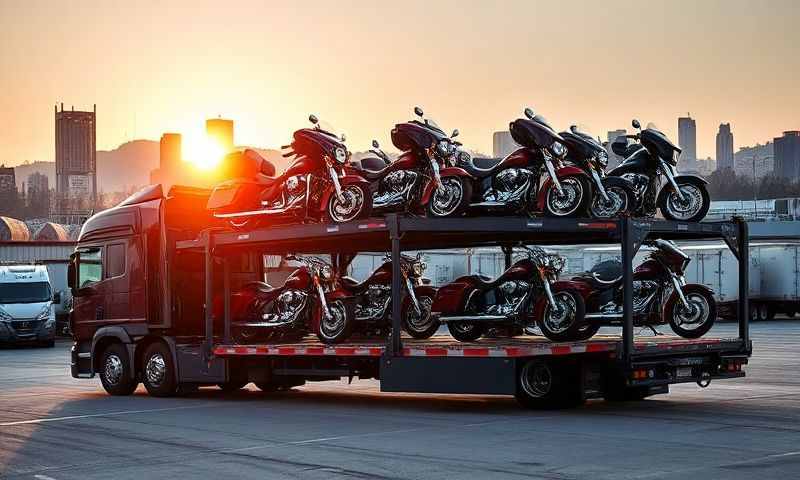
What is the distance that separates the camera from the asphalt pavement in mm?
11258

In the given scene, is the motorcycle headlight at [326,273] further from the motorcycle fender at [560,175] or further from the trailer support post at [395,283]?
the motorcycle fender at [560,175]

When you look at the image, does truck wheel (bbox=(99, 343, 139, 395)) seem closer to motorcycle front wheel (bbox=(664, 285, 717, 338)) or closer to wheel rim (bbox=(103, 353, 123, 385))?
wheel rim (bbox=(103, 353, 123, 385))

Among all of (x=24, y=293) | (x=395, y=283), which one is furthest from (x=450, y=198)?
(x=24, y=293)

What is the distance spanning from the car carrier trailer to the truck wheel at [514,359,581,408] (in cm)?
1

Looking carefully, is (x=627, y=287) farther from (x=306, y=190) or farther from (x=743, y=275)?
(x=306, y=190)

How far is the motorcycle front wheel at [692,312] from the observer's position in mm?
17125

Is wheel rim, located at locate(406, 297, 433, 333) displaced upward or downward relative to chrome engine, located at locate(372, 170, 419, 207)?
downward

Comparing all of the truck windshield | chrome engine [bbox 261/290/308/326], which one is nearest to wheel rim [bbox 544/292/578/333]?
chrome engine [bbox 261/290/308/326]

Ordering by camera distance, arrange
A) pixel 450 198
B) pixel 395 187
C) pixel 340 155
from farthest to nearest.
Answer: pixel 340 155 → pixel 395 187 → pixel 450 198

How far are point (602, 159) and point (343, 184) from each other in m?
3.41

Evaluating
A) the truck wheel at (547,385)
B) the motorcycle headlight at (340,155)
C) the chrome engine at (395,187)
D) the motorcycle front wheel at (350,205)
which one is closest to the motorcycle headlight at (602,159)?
the chrome engine at (395,187)

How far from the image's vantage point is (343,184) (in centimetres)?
1720

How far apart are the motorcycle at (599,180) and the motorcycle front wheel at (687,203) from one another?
0.43m

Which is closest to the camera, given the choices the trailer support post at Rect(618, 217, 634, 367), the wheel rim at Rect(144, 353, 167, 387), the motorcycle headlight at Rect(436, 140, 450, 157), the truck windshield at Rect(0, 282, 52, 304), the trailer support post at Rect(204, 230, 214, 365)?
the trailer support post at Rect(618, 217, 634, 367)
